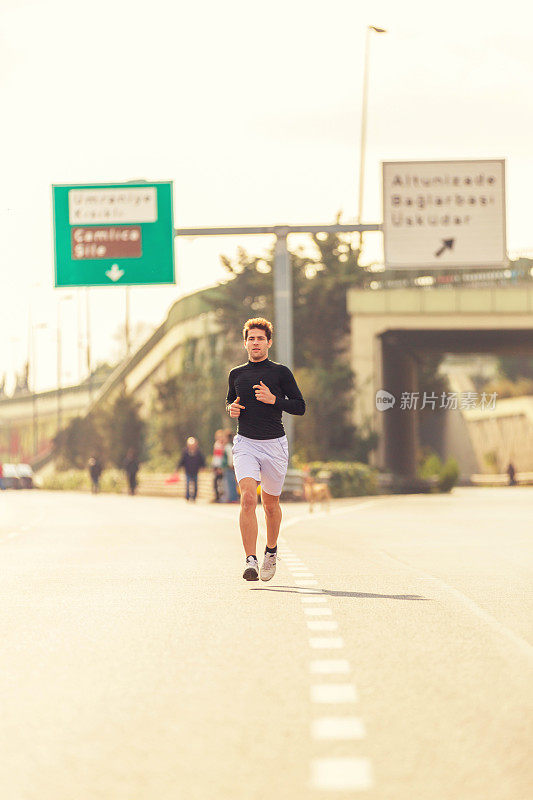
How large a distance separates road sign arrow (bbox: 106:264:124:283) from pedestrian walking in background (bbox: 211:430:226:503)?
14.2ft

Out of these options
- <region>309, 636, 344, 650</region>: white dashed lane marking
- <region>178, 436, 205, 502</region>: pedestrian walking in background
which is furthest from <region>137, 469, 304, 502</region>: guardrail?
→ <region>309, 636, 344, 650</region>: white dashed lane marking

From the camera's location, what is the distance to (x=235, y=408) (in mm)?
11750

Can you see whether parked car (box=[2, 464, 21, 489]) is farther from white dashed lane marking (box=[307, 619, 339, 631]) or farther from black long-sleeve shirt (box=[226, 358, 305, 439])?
white dashed lane marking (box=[307, 619, 339, 631])

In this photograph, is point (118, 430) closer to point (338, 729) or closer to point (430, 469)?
point (430, 469)

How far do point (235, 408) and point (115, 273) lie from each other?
2340cm

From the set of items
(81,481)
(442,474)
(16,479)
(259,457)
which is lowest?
(16,479)

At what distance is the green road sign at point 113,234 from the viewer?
34.8 metres

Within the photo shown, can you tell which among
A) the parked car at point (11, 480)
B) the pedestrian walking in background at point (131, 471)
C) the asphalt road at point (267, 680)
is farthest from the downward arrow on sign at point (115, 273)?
the parked car at point (11, 480)

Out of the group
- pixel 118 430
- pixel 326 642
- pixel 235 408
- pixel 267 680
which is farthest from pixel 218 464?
pixel 118 430

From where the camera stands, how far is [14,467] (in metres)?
88.2

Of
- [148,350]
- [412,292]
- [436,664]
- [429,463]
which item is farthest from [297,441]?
[436,664]

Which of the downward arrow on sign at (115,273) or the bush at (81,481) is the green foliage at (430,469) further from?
the downward arrow on sign at (115,273)

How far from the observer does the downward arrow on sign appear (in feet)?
114

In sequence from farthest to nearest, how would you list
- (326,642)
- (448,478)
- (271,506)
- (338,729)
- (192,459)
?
(448,478) < (192,459) < (271,506) < (326,642) < (338,729)
